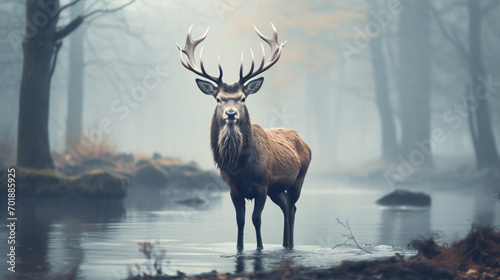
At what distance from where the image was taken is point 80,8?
42156mm

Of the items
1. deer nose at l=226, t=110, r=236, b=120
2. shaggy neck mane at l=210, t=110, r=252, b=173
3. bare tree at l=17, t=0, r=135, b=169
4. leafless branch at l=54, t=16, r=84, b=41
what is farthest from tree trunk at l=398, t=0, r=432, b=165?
deer nose at l=226, t=110, r=236, b=120

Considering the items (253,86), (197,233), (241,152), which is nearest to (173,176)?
(197,233)

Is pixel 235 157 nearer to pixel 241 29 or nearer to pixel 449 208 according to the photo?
pixel 449 208

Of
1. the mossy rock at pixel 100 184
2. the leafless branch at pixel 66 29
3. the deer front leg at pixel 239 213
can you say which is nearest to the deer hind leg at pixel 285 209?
the deer front leg at pixel 239 213

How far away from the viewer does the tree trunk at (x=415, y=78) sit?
144 ft

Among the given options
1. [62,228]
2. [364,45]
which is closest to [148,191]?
[62,228]

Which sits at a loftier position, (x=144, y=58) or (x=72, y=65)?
A: (x=144, y=58)

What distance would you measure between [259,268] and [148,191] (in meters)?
21.0

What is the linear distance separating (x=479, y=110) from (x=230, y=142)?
27025 mm

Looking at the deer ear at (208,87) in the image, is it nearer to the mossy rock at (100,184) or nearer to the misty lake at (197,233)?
the misty lake at (197,233)

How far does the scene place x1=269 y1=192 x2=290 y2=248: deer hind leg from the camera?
1265 cm

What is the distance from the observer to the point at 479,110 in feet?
118

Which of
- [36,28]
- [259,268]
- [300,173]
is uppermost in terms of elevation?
[36,28]

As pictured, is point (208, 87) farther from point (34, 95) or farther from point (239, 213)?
point (34, 95)
